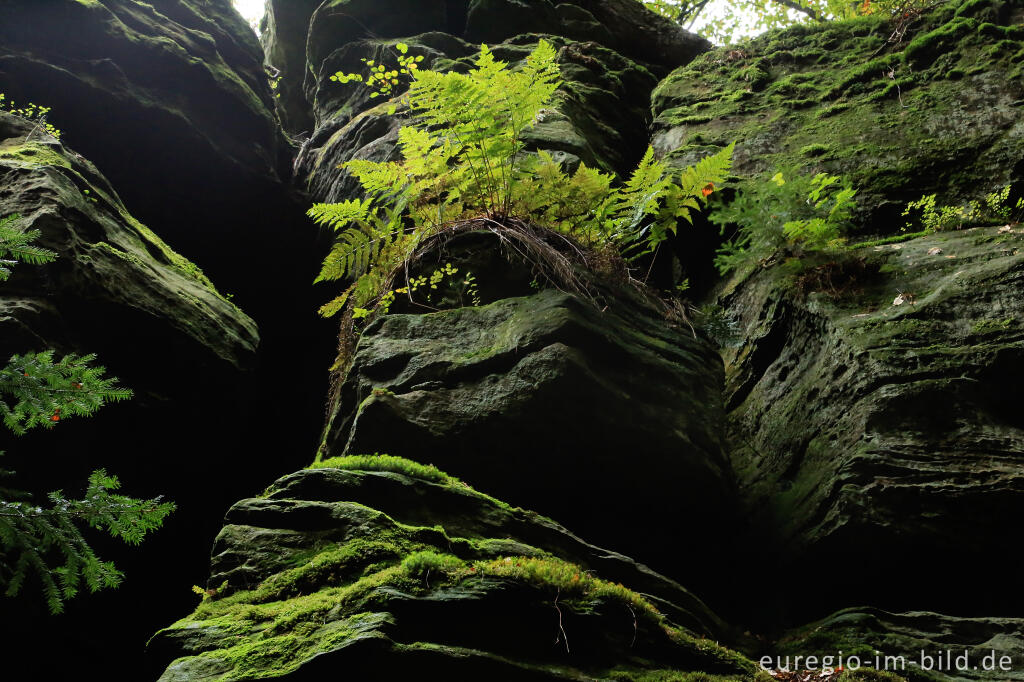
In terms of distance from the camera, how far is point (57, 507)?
2.87 meters

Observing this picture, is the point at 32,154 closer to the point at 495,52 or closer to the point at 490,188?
the point at 490,188

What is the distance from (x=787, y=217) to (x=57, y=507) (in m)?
5.49

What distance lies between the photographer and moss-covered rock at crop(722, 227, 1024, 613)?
3215 mm

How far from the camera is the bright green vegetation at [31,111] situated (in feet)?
24.6

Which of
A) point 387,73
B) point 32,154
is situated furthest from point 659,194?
point 32,154

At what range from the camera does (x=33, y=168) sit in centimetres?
590

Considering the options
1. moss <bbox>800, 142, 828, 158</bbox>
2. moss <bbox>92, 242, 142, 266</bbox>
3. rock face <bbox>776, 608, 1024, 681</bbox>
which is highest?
moss <bbox>800, 142, 828, 158</bbox>

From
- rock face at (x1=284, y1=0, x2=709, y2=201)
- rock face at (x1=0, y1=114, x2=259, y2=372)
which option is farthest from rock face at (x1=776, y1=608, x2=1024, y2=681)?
rock face at (x1=284, y1=0, x2=709, y2=201)

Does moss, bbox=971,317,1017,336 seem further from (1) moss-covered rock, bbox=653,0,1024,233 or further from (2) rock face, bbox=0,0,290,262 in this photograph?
(2) rock face, bbox=0,0,290,262

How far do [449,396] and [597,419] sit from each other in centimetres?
108

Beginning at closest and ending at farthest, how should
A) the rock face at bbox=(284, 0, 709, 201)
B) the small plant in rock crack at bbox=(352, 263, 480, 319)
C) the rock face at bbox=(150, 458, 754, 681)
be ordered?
1. the rock face at bbox=(150, 458, 754, 681)
2. the small plant in rock crack at bbox=(352, 263, 480, 319)
3. the rock face at bbox=(284, 0, 709, 201)

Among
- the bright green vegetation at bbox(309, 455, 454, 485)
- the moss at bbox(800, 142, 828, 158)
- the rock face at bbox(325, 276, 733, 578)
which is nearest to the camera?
the bright green vegetation at bbox(309, 455, 454, 485)

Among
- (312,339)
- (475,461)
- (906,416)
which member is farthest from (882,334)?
(312,339)

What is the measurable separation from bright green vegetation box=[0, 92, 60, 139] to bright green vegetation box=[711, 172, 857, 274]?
27.0 feet
